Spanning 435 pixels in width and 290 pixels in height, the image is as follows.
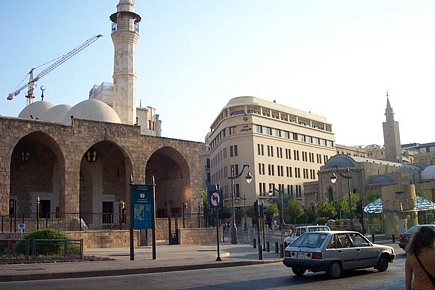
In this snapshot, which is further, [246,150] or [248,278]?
[246,150]

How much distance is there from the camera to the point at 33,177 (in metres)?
30.9

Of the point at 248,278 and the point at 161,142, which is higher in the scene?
the point at 161,142

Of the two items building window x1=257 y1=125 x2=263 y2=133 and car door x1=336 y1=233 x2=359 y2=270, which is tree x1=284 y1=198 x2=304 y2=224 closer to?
building window x1=257 y1=125 x2=263 y2=133

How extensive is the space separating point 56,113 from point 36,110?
316 cm

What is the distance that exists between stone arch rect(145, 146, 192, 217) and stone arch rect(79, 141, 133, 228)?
8.87ft

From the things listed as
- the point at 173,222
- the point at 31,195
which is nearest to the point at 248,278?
the point at 173,222

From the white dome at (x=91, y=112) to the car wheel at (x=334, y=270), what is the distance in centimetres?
2345

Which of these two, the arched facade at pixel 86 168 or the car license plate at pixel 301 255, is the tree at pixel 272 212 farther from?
the car license plate at pixel 301 255

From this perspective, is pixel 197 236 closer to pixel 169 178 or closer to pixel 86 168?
pixel 169 178

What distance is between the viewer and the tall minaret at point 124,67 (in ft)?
120

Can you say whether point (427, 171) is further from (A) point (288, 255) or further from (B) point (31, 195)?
(A) point (288, 255)

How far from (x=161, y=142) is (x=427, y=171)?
185 feet

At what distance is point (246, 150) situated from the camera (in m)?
71.1

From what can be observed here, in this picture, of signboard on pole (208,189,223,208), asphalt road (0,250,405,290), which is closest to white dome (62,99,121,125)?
signboard on pole (208,189,223,208)
